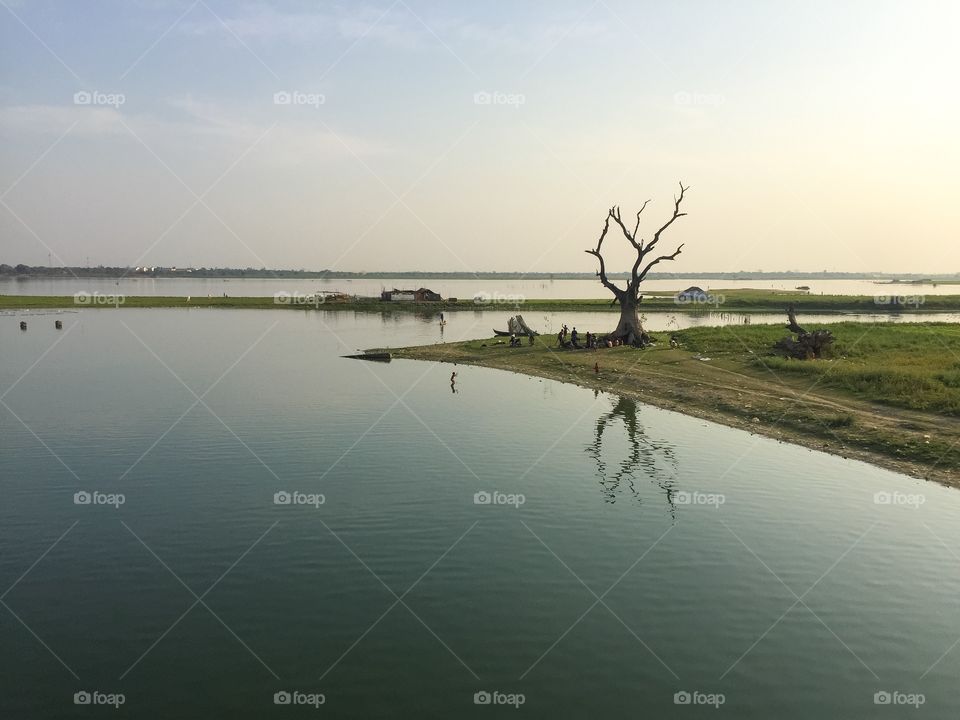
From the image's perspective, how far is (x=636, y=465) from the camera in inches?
1184

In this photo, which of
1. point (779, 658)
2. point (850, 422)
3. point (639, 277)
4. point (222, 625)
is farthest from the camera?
point (639, 277)

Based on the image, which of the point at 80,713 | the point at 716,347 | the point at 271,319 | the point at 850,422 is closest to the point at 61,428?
the point at 80,713

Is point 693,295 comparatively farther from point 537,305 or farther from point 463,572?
point 463,572

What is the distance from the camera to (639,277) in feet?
218

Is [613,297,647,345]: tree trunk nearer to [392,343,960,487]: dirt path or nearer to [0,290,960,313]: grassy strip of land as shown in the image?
[392,343,960,487]: dirt path

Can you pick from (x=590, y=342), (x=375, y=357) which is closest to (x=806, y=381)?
(x=590, y=342)

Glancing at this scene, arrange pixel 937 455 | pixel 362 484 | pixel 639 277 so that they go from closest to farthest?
pixel 362 484 < pixel 937 455 < pixel 639 277

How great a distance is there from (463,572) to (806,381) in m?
31.9

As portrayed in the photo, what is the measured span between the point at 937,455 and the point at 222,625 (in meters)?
26.3

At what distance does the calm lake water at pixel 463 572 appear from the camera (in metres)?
13.9

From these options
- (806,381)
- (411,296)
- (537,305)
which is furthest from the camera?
(411,296)

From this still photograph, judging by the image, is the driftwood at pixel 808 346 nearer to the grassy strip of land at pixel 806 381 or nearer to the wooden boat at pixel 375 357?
the grassy strip of land at pixel 806 381

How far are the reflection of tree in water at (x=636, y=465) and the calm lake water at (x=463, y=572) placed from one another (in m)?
0.15

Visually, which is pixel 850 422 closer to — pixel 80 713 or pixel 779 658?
pixel 779 658
